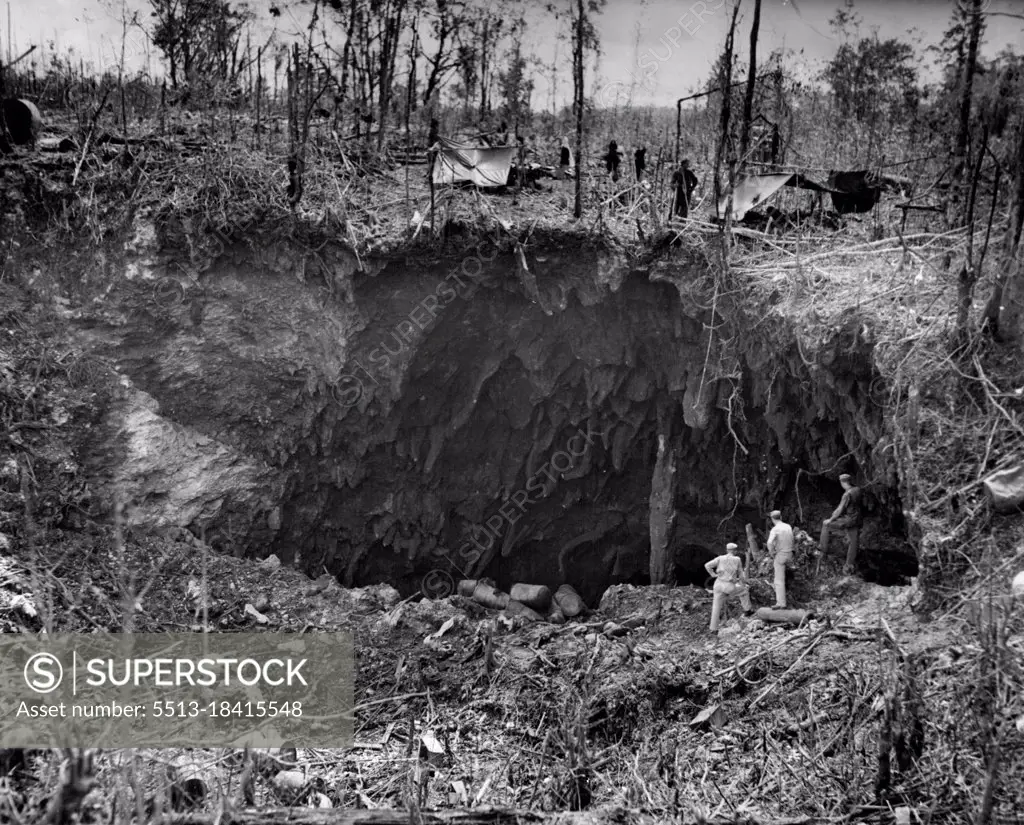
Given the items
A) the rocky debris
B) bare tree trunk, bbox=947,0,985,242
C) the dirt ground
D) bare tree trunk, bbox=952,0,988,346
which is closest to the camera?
the dirt ground

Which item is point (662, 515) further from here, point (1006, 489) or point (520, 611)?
point (1006, 489)

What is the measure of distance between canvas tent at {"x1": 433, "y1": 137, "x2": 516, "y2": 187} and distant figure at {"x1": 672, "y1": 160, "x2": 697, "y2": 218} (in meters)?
1.90

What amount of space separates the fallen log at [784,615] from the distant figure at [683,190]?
168 inches

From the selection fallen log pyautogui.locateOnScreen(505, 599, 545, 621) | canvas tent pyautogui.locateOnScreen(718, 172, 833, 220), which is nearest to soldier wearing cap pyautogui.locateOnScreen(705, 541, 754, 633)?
fallen log pyautogui.locateOnScreen(505, 599, 545, 621)

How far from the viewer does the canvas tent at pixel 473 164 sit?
28.9ft

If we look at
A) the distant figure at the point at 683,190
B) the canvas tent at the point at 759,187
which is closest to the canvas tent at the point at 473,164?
the distant figure at the point at 683,190

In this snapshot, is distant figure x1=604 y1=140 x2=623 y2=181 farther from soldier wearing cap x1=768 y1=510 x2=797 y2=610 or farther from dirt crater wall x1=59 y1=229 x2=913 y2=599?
soldier wearing cap x1=768 y1=510 x2=797 y2=610

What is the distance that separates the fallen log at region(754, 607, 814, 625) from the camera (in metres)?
6.39

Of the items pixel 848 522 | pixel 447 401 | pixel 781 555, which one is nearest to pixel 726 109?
pixel 447 401

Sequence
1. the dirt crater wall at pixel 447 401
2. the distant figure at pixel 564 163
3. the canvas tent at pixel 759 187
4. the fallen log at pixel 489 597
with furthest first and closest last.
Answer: the distant figure at pixel 564 163 → the fallen log at pixel 489 597 → the canvas tent at pixel 759 187 → the dirt crater wall at pixel 447 401

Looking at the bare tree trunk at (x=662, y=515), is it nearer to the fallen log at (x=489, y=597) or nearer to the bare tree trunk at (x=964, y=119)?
the fallen log at (x=489, y=597)

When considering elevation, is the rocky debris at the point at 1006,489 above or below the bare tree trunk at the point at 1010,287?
below

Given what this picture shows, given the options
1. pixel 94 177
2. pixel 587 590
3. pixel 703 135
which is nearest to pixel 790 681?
pixel 587 590

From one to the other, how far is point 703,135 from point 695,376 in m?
6.42
